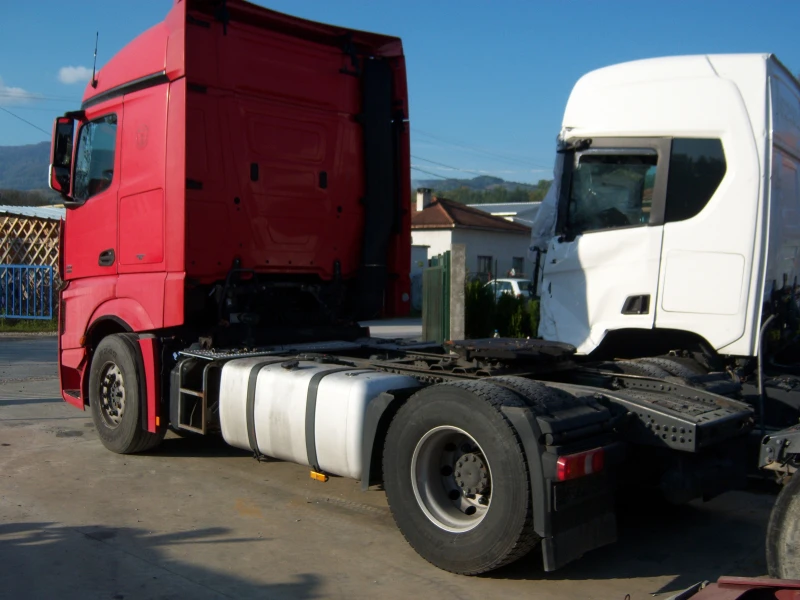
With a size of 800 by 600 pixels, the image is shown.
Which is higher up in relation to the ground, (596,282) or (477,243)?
(477,243)

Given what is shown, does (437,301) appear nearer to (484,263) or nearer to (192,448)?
(192,448)

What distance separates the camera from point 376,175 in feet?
27.1

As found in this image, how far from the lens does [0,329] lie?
813 inches

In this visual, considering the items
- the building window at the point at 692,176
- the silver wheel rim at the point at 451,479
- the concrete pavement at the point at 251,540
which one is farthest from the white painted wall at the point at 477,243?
the silver wheel rim at the point at 451,479

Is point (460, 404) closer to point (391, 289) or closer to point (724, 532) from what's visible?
point (724, 532)

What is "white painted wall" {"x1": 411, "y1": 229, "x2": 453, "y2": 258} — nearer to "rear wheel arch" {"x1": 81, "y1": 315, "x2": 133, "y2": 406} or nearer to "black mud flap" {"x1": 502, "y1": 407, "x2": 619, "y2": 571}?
"rear wheel arch" {"x1": 81, "y1": 315, "x2": 133, "y2": 406}

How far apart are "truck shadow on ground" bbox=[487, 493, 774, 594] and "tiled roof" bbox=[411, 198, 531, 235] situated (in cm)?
3167

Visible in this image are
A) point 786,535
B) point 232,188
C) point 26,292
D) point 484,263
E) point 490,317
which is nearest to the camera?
point 786,535

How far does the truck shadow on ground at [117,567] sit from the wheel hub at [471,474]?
988 mm

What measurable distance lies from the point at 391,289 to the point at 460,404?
3.97 meters

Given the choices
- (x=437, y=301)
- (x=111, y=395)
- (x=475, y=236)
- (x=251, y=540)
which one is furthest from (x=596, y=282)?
(x=475, y=236)

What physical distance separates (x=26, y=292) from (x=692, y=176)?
19957mm

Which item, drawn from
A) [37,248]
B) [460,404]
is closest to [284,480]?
[460,404]

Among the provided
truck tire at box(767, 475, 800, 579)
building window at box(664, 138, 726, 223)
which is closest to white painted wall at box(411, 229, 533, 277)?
building window at box(664, 138, 726, 223)
